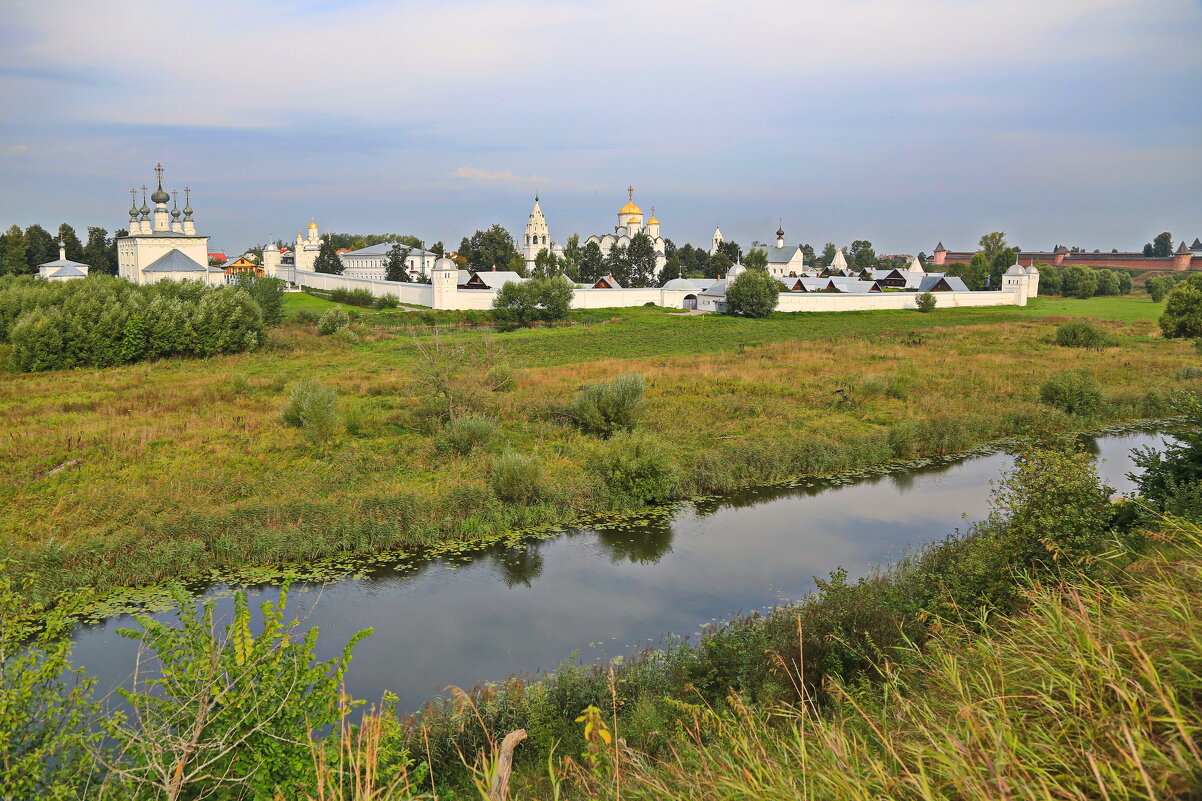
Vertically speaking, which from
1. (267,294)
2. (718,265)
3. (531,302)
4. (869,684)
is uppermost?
(718,265)

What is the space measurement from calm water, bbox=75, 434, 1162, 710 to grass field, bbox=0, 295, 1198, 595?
1.12 m

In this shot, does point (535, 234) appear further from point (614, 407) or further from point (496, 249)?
point (614, 407)

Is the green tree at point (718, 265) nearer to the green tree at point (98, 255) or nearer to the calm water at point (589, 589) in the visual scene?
the green tree at point (98, 255)

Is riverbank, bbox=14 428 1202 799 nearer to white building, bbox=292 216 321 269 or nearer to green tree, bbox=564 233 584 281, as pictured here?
green tree, bbox=564 233 584 281

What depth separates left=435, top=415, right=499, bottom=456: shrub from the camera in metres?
15.3

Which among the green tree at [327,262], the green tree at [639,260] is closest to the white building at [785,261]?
the green tree at [639,260]

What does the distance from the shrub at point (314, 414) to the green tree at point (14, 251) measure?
5637cm

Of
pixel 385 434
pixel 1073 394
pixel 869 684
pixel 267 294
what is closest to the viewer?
pixel 869 684

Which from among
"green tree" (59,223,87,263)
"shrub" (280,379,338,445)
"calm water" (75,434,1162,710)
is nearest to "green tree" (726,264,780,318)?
"calm water" (75,434,1162,710)

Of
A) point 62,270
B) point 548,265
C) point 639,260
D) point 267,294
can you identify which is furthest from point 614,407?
point 62,270

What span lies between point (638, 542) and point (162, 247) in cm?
4513

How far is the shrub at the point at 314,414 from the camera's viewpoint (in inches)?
610

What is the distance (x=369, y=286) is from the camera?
2212 inches

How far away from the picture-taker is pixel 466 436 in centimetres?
1537
